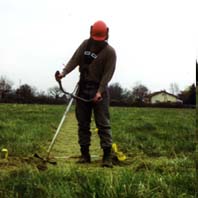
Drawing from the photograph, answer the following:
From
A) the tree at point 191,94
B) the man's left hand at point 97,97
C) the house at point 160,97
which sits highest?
the house at point 160,97

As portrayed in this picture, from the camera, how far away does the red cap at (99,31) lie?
6.51m

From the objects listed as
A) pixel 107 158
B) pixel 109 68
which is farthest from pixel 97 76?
pixel 107 158

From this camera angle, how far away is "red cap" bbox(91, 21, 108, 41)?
6512mm

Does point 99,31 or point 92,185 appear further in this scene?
point 99,31

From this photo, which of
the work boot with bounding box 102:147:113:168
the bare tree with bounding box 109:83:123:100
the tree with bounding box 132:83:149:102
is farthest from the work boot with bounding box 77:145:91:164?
the tree with bounding box 132:83:149:102

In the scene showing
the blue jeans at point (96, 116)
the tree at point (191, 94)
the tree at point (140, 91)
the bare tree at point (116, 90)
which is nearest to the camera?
the blue jeans at point (96, 116)

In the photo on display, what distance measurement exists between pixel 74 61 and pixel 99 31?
59 centimetres

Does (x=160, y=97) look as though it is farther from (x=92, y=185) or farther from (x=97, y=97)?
(x=92, y=185)

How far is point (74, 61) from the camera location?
685 cm

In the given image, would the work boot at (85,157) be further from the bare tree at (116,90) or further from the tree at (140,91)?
the tree at (140,91)

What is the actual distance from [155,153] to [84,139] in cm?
144

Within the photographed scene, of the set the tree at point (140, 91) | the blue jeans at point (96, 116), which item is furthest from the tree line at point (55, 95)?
the blue jeans at point (96, 116)

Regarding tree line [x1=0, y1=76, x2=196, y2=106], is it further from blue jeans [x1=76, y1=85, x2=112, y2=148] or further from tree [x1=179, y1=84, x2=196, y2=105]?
blue jeans [x1=76, y1=85, x2=112, y2=148]

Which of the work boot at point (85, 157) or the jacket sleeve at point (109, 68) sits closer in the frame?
the jacket sleeve at point (109, 68)
